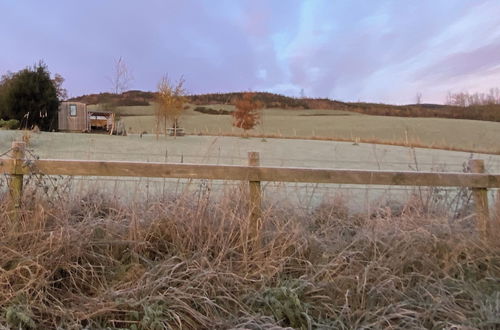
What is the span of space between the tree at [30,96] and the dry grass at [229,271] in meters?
23.8

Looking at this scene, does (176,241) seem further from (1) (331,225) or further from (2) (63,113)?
(2) (63,113)

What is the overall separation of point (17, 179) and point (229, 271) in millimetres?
2016

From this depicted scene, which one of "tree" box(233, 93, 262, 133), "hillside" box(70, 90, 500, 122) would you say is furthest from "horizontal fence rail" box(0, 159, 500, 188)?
"hillside" box(70, 90, 500, 122)

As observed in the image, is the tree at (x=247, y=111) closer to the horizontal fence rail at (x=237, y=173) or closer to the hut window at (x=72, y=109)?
the hut window at (x=72, y=109)

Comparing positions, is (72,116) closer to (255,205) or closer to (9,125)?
(9,125)

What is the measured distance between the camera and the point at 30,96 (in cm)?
2397

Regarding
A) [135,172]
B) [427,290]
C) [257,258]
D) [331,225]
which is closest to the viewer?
[427,290]

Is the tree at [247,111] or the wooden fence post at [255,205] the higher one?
the tree at [247,111]

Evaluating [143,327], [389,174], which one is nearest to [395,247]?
[389,174]

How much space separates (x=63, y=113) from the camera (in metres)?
26.4

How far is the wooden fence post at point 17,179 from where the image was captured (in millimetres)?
3057

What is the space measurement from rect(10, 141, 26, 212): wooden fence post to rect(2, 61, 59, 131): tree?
76.3 ft

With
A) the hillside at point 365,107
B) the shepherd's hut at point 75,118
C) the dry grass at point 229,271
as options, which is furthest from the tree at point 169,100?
the hillside at point 365,107

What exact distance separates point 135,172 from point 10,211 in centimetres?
105
